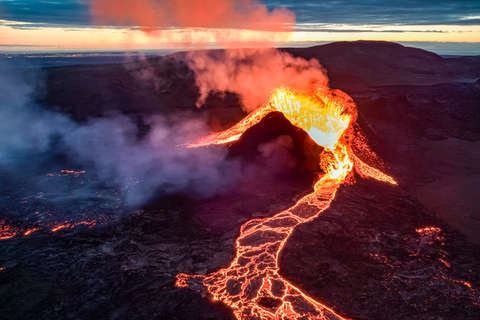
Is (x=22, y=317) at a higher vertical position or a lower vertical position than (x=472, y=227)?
higher

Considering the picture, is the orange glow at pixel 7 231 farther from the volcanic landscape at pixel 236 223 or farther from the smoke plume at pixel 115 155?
the smoke plume at pixel 115 155

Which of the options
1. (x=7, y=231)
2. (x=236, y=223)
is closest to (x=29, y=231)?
(x=7, y=231)

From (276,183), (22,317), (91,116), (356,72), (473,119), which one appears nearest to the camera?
(22,317)

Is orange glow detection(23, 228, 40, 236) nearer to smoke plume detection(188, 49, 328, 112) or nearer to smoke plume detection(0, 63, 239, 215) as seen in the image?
smoke plume detection(0, 63, 239, 215)

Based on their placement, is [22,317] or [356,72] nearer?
[22,317]

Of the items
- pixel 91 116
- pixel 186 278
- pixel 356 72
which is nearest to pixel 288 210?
pixel 186 278

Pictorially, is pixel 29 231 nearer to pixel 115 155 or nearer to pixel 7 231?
pixel 7 231

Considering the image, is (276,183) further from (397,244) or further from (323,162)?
(397,244)
